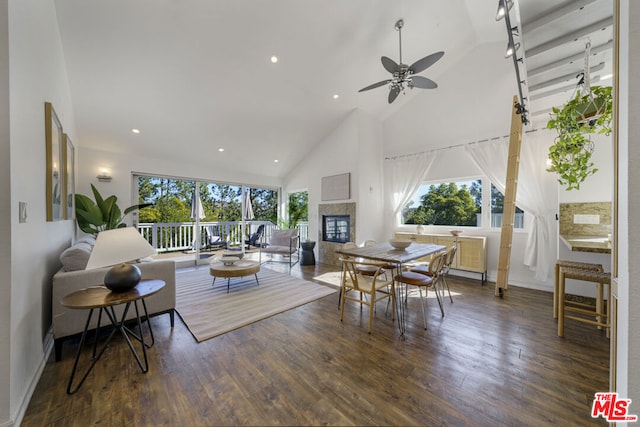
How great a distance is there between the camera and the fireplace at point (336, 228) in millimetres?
5254

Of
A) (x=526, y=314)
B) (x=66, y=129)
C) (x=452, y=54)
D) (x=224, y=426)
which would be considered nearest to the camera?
(x=224, y=426)

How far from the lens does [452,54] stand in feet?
14.0

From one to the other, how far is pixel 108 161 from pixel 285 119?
3511 millimetres

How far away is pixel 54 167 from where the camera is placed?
87.5 inches

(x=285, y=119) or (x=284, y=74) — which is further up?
(x=284, y=74)

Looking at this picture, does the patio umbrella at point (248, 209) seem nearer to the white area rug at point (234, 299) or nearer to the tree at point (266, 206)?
the tree at point (266, 206)

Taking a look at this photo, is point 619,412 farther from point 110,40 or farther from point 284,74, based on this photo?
point 110,40

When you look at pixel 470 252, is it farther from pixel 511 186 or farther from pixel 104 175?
pixel 104 175

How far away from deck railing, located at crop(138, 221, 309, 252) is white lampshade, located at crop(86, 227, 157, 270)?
3.85m

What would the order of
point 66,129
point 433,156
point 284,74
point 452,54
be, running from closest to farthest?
point 66,129, point 284,74, point 452,54, point 433,156

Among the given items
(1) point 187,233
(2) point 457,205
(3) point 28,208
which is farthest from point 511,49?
(1) point 187,233

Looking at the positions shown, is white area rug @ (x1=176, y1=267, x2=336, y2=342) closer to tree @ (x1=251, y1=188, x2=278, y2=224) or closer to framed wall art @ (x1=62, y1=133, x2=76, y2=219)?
framed wall art @ (x1=62, y1=133, x2=76, y2=219)

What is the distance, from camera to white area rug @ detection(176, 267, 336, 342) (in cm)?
252
